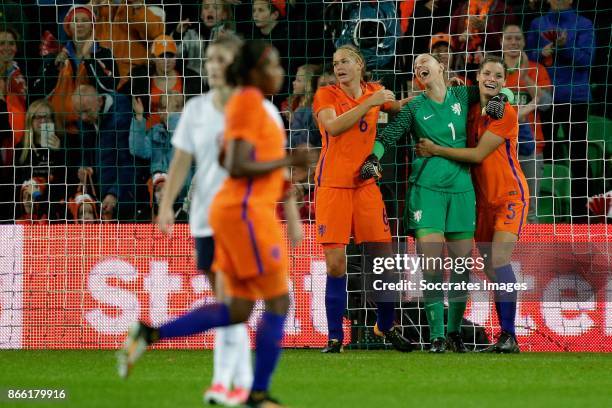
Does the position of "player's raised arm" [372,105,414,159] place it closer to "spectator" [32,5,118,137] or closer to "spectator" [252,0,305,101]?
"spectator" [252,0,305,101]

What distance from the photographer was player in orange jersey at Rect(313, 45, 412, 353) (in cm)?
937

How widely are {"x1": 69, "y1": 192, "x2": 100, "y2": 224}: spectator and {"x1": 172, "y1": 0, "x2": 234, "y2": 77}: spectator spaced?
1715mm

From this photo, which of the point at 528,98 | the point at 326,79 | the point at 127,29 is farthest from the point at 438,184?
the point at 127,29

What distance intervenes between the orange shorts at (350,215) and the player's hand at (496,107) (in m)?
1.14

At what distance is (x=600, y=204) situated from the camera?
11.4 meters

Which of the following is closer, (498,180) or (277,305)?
(277,305)

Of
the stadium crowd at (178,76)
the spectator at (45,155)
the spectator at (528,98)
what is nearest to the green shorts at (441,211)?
the spectator at (528,98)

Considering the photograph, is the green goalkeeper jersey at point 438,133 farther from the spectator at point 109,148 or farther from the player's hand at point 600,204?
the spectator at point 109,148

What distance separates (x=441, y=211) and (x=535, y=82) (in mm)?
2614

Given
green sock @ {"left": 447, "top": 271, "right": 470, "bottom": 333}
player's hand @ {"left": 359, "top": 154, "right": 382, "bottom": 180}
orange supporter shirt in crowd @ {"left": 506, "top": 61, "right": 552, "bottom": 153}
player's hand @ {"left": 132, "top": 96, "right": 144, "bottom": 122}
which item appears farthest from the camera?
player's hand @ {"left": 132, "top": 96, "right": 144, "bottom": 122}

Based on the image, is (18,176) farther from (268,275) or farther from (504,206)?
(268,275)

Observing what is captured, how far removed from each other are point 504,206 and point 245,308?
14.9 ft

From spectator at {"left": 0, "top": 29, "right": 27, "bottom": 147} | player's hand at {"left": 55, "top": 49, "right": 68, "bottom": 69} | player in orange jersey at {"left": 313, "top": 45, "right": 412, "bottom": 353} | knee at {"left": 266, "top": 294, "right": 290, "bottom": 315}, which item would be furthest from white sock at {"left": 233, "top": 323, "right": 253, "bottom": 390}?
player's hand at {"left": 55, "top": 49, "right": 68, "bottom": 69}

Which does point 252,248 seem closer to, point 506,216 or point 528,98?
point 506,216
